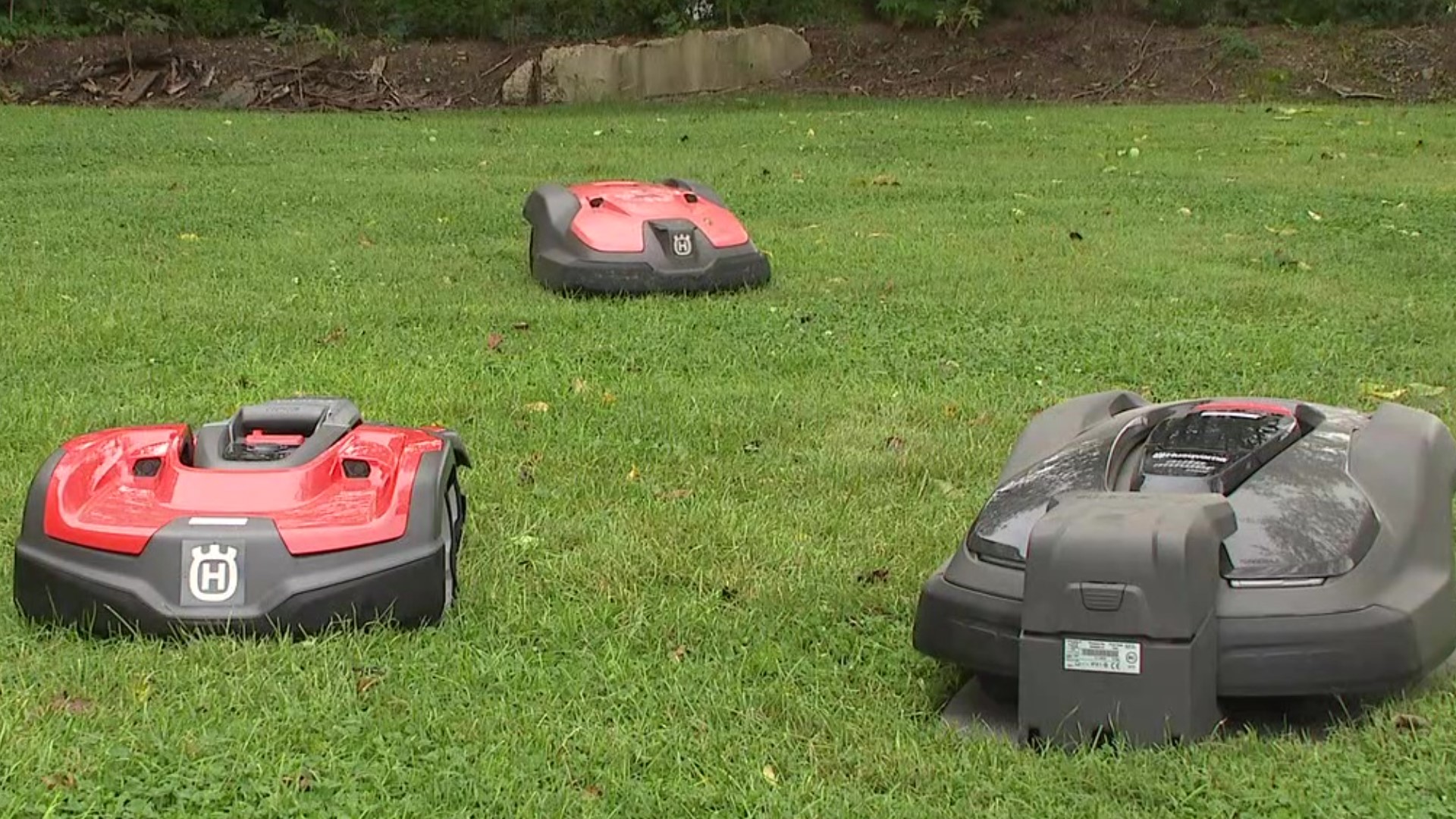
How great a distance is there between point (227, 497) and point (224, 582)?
17cm

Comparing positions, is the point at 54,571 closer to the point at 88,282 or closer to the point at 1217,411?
the point at 1217,411

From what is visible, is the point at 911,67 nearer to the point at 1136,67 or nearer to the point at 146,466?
the point at 1136,67

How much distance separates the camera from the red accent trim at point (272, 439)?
3.38 metres

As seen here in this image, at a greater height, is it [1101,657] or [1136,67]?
[1101,657]

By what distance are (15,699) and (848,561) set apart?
5.50 feet

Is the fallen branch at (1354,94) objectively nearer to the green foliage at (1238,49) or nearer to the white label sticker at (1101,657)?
the green foliage at (1238,49)

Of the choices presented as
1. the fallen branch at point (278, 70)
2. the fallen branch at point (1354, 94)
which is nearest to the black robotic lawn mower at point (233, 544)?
the fallen branch at point (278, 70)

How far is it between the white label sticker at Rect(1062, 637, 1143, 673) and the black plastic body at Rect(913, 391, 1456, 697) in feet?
0.35

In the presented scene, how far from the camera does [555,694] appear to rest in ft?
9.37

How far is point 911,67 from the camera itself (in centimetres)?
1786

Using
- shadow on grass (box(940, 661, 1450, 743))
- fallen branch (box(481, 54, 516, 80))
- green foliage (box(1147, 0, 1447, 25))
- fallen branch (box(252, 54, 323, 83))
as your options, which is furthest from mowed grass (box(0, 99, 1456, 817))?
green foliage (box(1147, 0, 1447, 25))

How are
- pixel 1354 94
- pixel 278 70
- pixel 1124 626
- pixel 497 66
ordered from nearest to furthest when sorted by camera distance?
1. pixel 1124 626
2. pixel 1354 94
3. pixel 278 70
4. pixel 497 66

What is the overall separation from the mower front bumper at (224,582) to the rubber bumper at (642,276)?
133 inches

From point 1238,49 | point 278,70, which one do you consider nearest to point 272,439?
point 278,70
